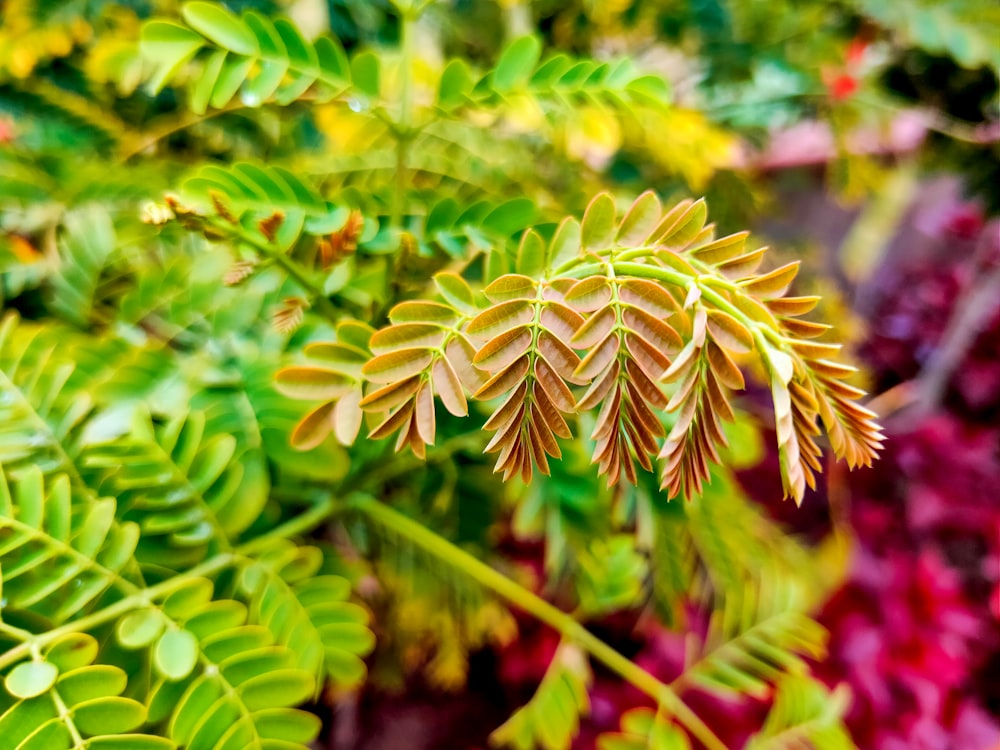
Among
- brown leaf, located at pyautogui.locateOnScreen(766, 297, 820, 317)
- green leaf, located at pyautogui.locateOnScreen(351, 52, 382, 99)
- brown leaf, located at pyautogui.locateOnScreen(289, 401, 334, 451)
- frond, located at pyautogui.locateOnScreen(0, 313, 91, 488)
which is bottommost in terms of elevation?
frond, located at pyautogui.locateOnScreen(0, 313, 91, 488)

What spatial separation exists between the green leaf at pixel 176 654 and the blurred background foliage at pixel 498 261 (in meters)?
0.11

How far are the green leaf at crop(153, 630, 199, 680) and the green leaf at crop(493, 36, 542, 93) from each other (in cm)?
38

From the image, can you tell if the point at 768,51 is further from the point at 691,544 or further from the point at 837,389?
the point at 837,389

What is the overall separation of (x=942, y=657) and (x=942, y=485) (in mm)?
368

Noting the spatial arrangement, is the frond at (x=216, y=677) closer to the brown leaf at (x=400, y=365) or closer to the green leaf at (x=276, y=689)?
the green leaf at (x=276, y=689)

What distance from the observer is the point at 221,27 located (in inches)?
15.6

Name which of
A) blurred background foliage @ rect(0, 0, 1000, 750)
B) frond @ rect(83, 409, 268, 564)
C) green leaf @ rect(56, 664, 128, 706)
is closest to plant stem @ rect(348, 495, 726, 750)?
blurred background foliage @ rect(0, 0, 1000, 750)

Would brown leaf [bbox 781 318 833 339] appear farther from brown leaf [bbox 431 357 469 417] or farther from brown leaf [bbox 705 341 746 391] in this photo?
brown leaf [bbox 431 357 469 417]

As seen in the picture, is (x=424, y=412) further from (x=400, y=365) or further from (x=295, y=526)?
(x=295, y=526)

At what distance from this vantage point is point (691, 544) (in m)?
0.70

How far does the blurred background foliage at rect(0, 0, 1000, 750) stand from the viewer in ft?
1.58

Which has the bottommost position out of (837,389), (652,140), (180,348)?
(180,348)

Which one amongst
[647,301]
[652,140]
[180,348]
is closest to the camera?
[647,301]

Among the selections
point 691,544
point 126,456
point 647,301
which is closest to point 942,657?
point 691,544
